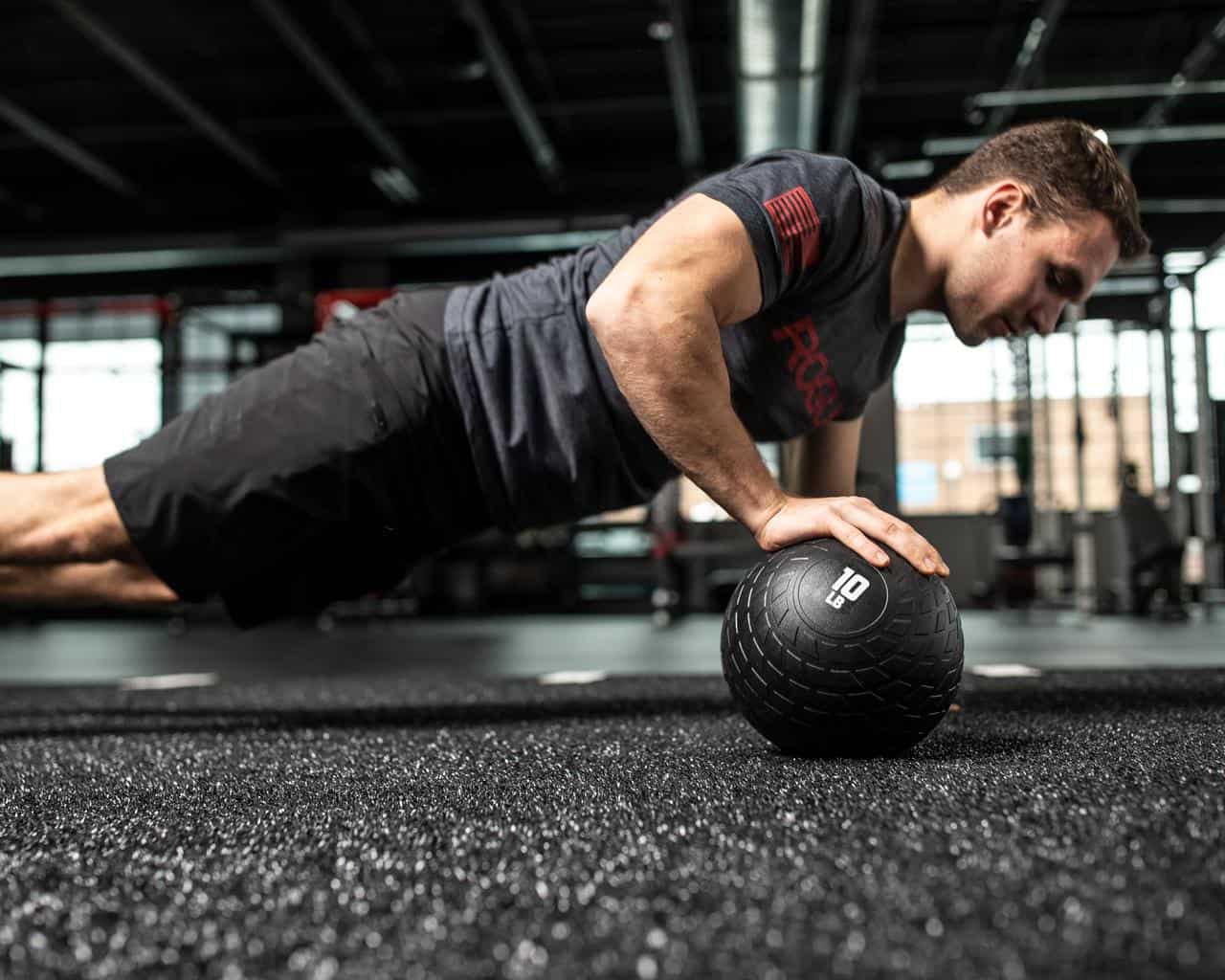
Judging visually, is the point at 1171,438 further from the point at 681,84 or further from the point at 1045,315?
the point at 1045,315

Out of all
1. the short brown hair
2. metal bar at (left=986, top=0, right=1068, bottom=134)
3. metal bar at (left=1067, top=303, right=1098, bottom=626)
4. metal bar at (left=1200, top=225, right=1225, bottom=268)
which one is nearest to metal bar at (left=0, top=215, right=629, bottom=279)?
metal bar at (left=986, top=0, right=1068, bottom=134)

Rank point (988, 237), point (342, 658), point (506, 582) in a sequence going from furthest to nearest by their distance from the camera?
point (506, 582) < point (342, 658) < point (988, 237)

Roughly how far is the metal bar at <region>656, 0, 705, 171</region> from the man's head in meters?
4.38

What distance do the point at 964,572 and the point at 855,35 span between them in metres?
4.33

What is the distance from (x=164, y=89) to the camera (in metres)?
6.32

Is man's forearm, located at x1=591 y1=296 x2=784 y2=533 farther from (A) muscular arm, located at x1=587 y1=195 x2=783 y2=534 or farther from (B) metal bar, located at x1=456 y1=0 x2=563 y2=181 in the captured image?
(B) metal bar, located at x1=456 y1=0 x2=563 y2=181

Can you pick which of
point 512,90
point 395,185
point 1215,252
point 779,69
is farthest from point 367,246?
point 1215,252

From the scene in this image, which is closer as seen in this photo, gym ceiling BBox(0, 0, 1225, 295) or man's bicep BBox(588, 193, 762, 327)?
man's bicep BBox(588, 193, 762, 327)

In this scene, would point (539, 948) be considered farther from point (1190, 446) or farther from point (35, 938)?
point (1190, 446)

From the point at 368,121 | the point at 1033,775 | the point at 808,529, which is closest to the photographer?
the point at 1033,775

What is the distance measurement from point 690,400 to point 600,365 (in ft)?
0.79

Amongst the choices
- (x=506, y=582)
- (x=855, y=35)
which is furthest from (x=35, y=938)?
(x=506, y=582)

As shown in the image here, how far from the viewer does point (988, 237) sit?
4.39ft

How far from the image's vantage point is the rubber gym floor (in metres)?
0.56
